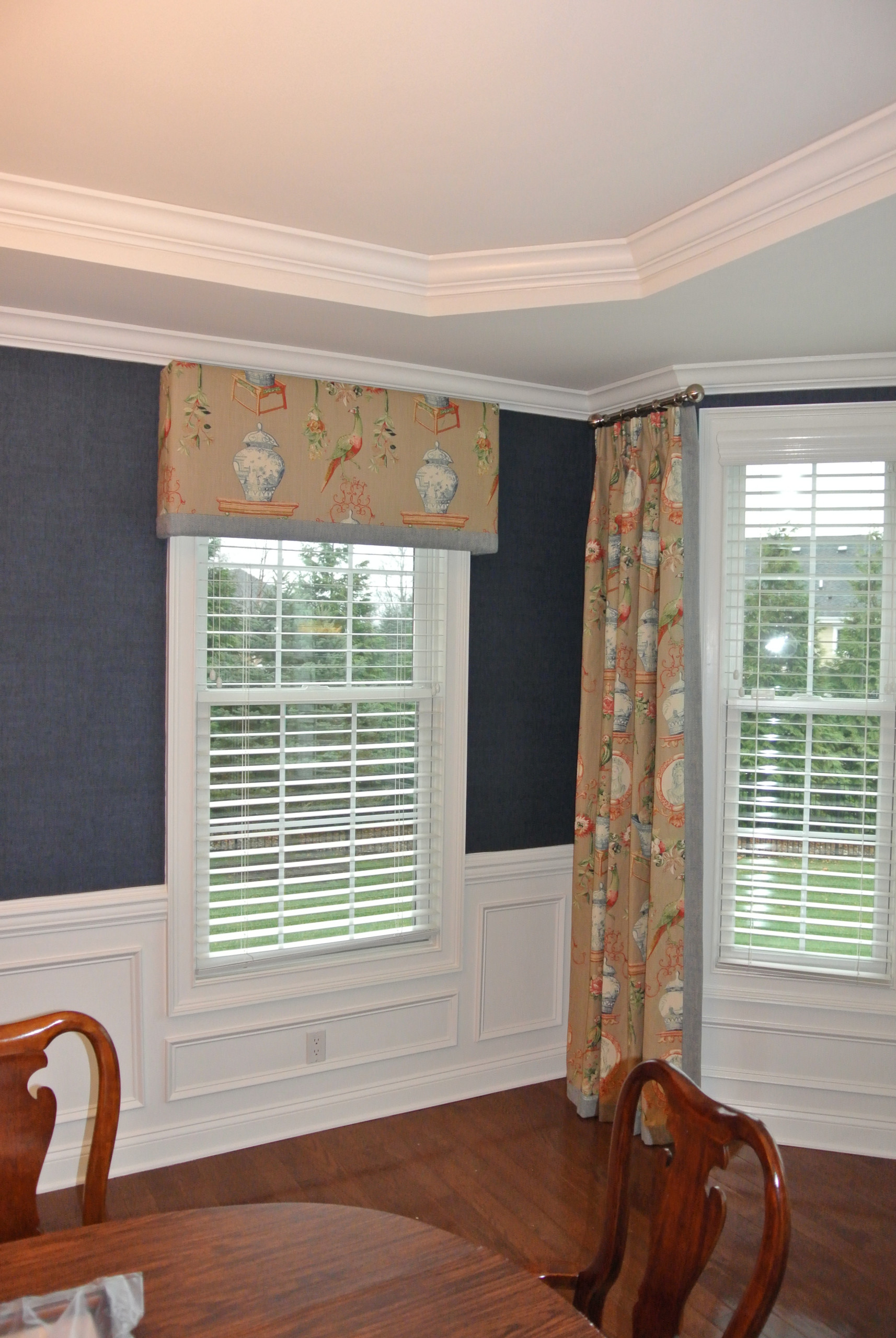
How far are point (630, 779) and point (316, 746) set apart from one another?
1.11 m

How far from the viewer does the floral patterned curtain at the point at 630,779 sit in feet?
11.0

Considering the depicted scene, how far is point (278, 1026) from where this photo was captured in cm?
336

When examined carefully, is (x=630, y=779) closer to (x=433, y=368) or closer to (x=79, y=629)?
(x=433, y=368)

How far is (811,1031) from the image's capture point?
3410 millimetres

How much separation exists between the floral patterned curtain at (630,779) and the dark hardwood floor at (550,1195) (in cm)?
35

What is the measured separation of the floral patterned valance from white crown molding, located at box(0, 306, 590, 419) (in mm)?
44

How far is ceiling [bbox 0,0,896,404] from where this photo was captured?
1799mm

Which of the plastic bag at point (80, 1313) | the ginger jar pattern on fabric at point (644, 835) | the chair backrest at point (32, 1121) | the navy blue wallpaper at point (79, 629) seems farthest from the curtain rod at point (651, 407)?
the plastic bag at point (80, 1313)

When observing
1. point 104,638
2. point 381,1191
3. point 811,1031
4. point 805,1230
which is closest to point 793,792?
point 811,1031

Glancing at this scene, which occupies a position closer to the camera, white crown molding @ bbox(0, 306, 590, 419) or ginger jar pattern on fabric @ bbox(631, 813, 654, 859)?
white crown molding @ bbox(0, 306, 590, 419)

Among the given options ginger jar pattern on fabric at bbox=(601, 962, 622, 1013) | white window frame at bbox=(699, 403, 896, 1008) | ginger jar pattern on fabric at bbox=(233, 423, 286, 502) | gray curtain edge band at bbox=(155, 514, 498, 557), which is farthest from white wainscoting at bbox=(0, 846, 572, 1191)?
ginger jar pattern on fabric at bbox=(233, 423, 286, 502)

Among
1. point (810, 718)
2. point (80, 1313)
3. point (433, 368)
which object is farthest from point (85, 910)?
point (810, 718)

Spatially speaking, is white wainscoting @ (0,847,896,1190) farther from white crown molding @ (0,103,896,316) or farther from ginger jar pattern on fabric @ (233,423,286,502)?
white crown molding @ (0,103,896,316)

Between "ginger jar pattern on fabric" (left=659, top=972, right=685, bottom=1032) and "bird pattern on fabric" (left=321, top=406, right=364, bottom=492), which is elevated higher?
"bird pattern on fabric" (left=321, top=406, right=364, bottom=492)
